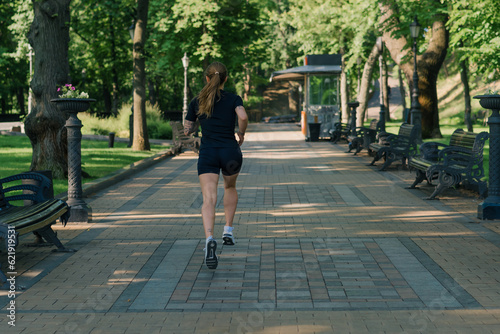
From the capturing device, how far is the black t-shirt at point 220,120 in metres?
6.81

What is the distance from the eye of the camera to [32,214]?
6.80 m

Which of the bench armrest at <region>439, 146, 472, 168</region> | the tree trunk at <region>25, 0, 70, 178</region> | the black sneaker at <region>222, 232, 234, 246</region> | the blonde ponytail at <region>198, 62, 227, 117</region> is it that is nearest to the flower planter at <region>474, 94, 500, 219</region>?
the bench armrest at <region>439, 146, 472, 168</region>

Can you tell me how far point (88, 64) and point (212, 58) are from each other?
14052 millimetres

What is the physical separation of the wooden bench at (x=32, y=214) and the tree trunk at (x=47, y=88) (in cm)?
612

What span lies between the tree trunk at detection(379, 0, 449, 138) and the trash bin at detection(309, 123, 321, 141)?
437 cm

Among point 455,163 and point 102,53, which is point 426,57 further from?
point 102,53

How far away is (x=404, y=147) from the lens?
16234 mm

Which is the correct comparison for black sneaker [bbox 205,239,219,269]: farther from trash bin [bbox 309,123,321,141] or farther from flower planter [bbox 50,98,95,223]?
trash bin [bbox 309,123,321,141]

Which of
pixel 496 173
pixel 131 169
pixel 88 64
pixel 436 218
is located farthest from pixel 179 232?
pixel 88 64

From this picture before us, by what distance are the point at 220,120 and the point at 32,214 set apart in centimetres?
208

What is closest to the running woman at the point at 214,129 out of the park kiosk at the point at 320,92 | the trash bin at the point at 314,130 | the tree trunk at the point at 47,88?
the tree trunk at the point at 47,88

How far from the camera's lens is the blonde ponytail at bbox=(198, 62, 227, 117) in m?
6.71

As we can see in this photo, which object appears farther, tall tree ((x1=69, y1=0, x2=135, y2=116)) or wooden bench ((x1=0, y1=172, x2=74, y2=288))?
tall tree ((x1=69, y1=0, x2=135, y2=116))

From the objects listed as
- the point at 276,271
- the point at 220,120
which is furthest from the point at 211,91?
the point at 276,271
